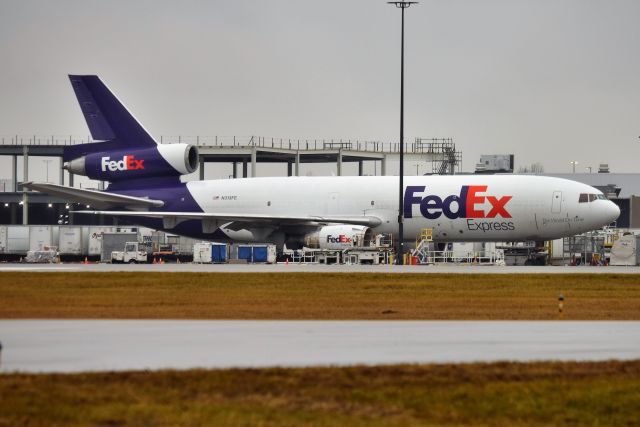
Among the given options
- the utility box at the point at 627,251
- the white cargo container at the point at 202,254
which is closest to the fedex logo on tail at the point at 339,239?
the white cargo container at the point at 202,254

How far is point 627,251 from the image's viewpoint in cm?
6166

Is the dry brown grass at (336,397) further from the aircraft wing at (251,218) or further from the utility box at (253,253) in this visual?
the utility box at (253,253)

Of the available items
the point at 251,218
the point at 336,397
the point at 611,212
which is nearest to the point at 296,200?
the point at 251,218

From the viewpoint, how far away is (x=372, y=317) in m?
28.5

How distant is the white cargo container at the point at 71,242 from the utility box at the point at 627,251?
134 ft

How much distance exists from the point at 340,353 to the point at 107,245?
6071cm

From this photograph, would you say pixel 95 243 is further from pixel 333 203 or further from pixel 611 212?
pixel 611 212

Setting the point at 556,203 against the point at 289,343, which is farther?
the point at 556,203

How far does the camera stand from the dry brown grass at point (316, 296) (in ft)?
97.0

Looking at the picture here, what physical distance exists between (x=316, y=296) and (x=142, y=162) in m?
39.1

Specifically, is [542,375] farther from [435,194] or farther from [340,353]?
[435,194]

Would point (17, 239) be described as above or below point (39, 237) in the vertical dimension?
below

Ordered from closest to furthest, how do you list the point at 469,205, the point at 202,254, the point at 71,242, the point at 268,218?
1. the point at 469,205
2. the point at 268,218
3. the point at 202,254
4. the point at 71,242

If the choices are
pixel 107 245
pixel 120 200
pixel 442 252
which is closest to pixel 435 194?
pixel 442 252
